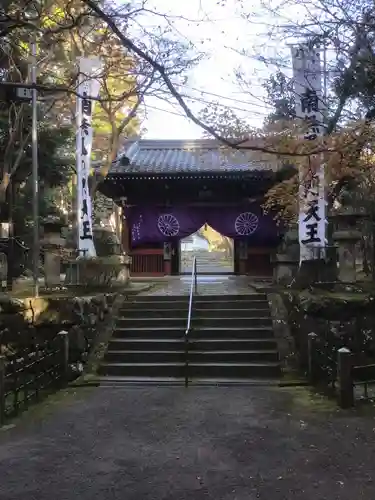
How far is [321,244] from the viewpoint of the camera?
12.2 metres

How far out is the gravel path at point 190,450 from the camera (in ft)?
14.8

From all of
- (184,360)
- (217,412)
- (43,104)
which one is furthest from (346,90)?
(43,104)

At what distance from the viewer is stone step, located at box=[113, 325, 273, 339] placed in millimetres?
10344

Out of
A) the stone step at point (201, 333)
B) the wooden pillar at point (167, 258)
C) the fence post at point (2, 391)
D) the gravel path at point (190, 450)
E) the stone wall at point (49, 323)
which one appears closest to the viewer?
the gravel path at point (190, 450)

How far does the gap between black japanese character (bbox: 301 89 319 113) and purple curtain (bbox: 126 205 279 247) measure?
709 cm

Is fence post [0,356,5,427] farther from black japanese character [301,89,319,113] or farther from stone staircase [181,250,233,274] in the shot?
stone staircase [181,250,233,274]

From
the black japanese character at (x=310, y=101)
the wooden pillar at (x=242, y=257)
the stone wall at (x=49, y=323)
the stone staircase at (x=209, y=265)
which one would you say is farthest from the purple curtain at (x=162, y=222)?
the stone wall at (x=49, y=323)

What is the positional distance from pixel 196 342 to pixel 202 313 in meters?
1.25

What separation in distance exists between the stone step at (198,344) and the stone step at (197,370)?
57cm

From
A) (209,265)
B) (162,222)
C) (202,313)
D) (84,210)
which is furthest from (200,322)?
(209,265)

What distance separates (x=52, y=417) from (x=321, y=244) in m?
7.87

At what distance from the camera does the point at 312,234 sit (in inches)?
483

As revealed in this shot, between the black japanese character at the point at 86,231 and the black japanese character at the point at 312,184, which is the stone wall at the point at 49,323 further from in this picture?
the black japanese character at the point at 312,184

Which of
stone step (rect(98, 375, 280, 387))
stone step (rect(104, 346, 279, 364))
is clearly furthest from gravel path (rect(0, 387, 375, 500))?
stone step (rect(104, 346, 279, 364))
